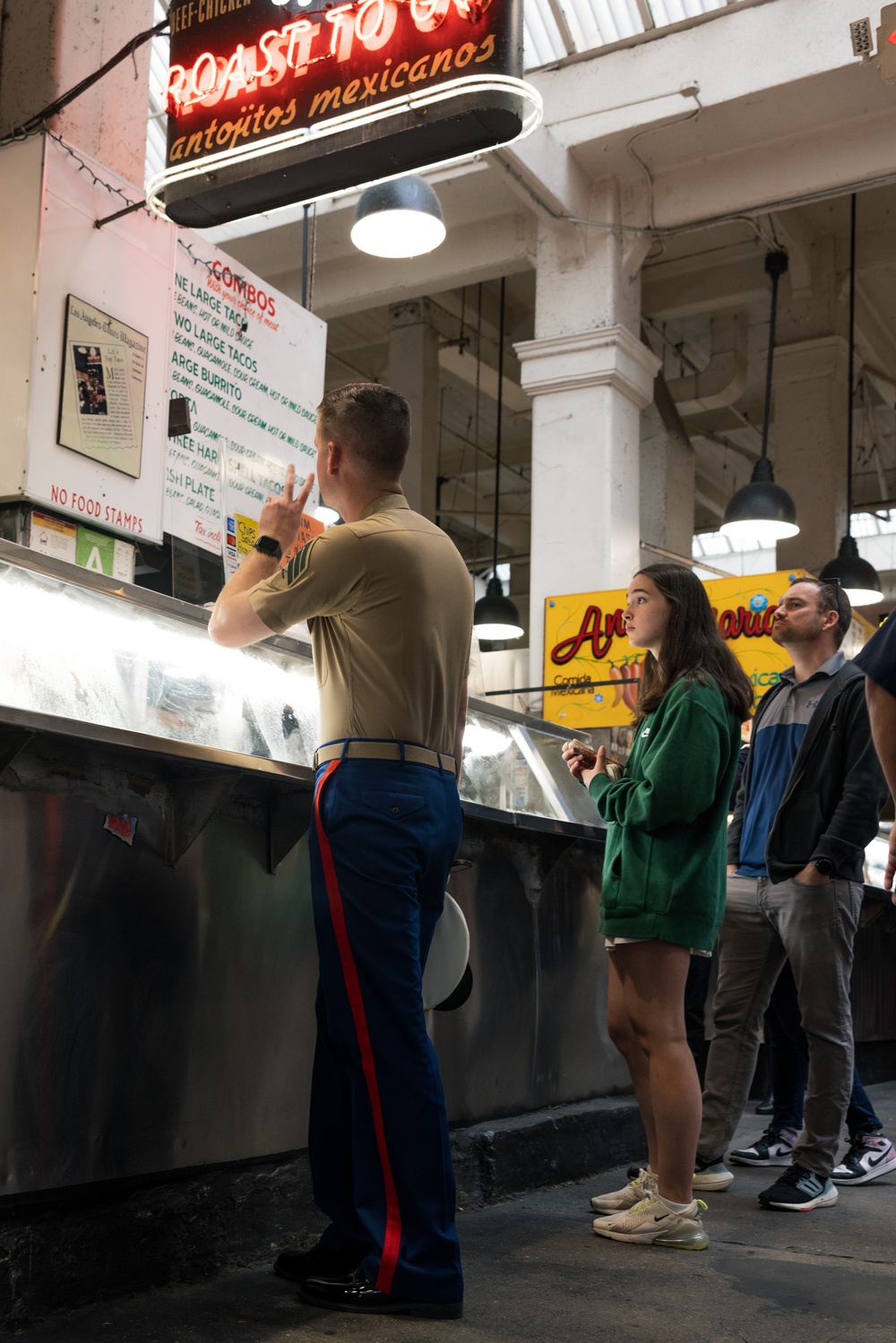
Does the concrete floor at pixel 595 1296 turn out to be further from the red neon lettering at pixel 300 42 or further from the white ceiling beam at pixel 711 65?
the white ceiling beam at pixel 711 65

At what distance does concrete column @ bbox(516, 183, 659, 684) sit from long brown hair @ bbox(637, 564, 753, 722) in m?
6.21

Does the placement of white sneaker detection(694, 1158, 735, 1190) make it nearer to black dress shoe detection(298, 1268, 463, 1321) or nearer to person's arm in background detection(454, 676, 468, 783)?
black dress shoe detection(298, 1268, 463, 1321)

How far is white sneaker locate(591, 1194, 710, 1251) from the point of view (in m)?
3.21

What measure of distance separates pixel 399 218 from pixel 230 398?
2297mm

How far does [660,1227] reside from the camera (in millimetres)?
3209


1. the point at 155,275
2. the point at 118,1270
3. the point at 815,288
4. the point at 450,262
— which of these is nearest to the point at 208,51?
the point at 155,275

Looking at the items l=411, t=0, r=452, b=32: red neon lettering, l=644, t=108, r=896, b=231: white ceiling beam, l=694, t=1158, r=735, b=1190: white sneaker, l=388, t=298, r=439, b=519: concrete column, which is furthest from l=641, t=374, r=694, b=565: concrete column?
l=694, t=1158, r=735, b=1190: white sneaker

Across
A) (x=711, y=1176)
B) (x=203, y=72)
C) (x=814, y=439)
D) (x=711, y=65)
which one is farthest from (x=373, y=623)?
(x=814, y=439)

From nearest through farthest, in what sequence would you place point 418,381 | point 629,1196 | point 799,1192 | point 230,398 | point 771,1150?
point 629,1196 < point 799,1192 < point 771,1150 < point 230,398 < point 418,381

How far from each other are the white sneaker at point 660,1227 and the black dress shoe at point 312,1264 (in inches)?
34.7

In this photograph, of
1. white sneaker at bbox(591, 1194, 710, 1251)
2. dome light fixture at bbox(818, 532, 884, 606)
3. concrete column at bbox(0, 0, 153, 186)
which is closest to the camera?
white sneaker at bbox(591, 1194, 710, 1251)

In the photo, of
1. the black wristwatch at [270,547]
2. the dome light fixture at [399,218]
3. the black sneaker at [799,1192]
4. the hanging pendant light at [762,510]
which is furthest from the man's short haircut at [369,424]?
the hanging pendant light at [762,510]

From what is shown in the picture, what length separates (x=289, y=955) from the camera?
3.13 m

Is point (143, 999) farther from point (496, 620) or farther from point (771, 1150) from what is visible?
point (496, 620)
